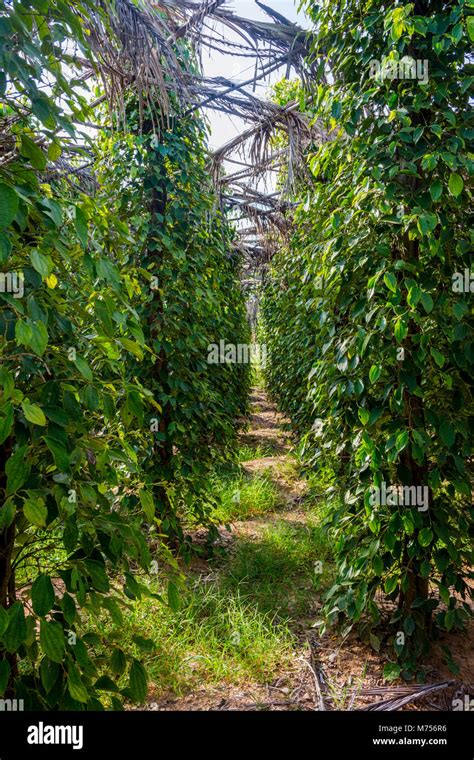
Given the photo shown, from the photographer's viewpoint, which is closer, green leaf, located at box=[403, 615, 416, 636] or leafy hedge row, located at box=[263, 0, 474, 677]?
leafy hedge row, located at box=[263, 0, 474, 677]

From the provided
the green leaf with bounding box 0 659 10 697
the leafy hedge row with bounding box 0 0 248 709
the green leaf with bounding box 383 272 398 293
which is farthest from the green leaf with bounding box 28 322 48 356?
the green leaf with bounding box 383 272 398 293

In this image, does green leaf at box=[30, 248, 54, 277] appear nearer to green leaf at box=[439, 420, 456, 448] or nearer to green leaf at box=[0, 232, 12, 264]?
green leaf at box=[0, 232, 12, 264]

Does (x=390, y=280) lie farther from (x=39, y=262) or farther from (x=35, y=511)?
(x=35, y=511)

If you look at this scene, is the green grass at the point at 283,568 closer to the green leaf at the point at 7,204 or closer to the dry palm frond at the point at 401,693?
the dry palm frond at the point at 401,693

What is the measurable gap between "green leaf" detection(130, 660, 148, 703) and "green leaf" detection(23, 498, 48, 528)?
45 cm

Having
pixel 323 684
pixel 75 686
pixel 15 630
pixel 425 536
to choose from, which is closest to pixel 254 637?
pixel 323 684

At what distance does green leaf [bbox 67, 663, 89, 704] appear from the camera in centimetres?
93

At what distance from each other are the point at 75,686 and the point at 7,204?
0.92 m

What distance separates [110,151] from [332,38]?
1361 mm

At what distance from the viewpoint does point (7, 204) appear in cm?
83

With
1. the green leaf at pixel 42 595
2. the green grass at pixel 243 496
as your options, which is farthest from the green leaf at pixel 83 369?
the green grass at pixel 243 496
